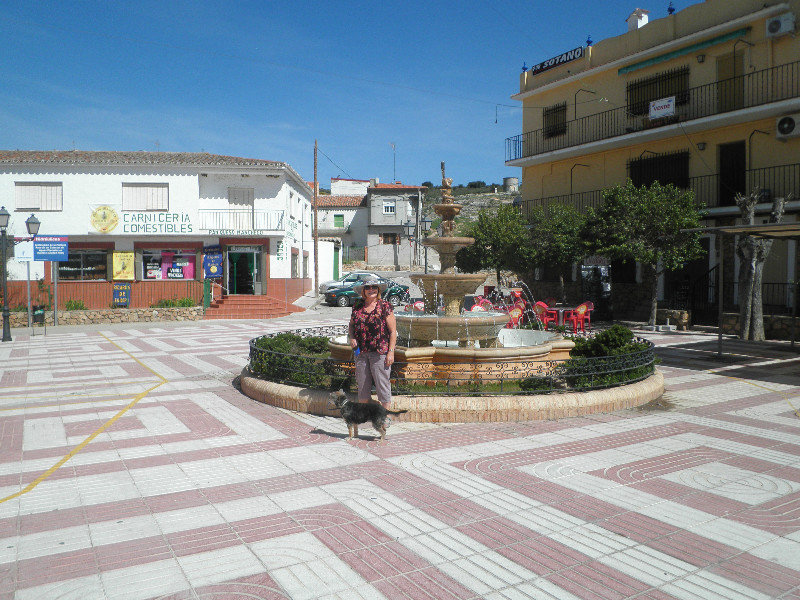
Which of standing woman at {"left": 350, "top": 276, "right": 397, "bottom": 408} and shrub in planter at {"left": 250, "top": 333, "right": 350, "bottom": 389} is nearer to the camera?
standing woman at {"left": 350, "top": 276, "right": 397, "bottom": 408}

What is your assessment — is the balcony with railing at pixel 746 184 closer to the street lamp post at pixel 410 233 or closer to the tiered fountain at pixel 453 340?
the tiered fountain at pixel 453 340

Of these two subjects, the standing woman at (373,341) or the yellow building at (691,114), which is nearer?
the standing woman at (373,341)

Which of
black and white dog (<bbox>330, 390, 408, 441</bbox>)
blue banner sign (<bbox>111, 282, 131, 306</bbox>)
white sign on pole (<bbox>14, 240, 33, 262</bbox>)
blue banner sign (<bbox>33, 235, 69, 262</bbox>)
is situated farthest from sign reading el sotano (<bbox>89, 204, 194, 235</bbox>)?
black and white dog (<bbox>330, 390, 408, 441</bbox>)

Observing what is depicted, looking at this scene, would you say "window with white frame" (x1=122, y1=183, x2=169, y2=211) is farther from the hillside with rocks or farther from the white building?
the hillside with rocks

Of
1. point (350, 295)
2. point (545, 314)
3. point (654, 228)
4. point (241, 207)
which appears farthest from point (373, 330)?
point (350, 295)

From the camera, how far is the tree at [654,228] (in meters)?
18.4

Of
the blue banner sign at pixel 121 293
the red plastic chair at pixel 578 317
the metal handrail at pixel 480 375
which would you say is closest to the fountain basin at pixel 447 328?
the metal handrail at pixel 480 375

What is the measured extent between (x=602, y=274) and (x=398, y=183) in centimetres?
3513

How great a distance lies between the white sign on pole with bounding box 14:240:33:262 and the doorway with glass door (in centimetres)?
835

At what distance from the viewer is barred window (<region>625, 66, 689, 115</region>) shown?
866 inches

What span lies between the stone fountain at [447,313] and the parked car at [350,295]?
17.6m

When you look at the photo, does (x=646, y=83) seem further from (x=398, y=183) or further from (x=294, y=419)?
(x=398, y=183)

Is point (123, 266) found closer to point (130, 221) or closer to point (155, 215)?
point (130, 221)

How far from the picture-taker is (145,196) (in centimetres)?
2644
